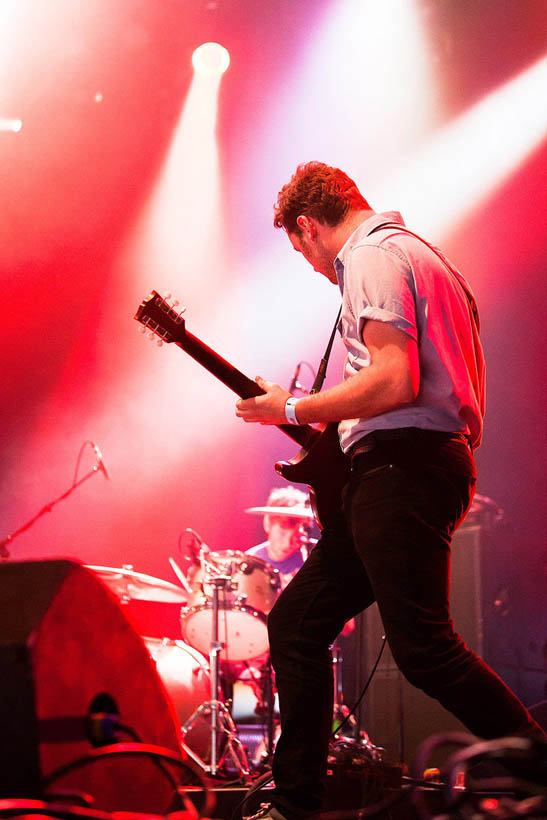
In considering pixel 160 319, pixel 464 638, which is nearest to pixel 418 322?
pixel 160 319

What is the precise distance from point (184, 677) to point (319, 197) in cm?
412

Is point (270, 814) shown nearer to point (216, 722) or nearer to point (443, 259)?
point (443, 259)

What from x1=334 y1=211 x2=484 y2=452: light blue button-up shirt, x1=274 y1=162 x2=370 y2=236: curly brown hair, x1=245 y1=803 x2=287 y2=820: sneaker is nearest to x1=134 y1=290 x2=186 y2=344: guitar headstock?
x1=274 y1=162 x2=370 y2=236: curly brown hair

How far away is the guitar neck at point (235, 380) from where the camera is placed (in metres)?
2.91

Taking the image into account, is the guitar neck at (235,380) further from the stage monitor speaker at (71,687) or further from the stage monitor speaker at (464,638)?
the stage monitor speaker at (464,638)

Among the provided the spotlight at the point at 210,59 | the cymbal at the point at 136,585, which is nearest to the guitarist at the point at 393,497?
the cymbal at the point at 136,585

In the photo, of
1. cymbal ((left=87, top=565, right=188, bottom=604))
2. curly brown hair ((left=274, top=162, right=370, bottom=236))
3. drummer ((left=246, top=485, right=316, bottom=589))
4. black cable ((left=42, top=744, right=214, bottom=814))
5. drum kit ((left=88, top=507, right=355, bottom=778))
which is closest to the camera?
black cable ((left=42, top=744, right=214, bottom=814))

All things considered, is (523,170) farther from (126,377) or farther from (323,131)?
(126,377)

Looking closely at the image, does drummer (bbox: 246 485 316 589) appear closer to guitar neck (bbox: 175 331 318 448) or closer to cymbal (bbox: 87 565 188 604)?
cymbal (bbox: 87 565 188 604)

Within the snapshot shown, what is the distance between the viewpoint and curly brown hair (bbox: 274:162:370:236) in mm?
2818

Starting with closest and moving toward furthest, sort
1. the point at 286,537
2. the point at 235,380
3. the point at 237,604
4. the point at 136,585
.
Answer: the point at 235,380 < the point at 136,585 < the point at 237,604 < the point at 286,537

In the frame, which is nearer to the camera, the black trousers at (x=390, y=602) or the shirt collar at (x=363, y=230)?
the black trousers at (x=390, y=602)

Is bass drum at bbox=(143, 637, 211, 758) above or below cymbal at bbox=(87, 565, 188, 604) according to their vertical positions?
below

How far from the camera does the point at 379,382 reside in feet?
7.43
